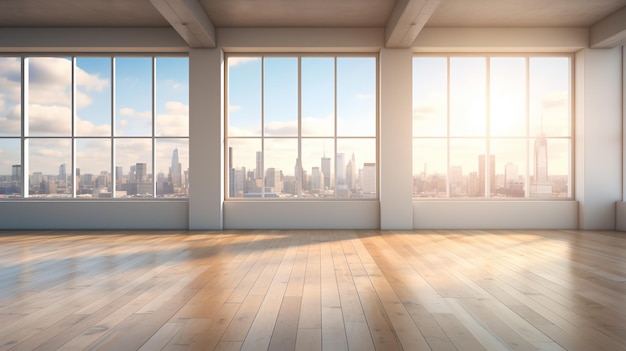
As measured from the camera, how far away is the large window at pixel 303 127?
8.98m

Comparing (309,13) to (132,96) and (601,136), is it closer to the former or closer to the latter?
(132,96)

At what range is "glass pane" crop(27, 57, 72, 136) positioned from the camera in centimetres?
902

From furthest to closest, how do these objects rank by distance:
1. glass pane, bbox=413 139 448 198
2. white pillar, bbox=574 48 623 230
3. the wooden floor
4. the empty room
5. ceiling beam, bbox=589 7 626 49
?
glass pane, bbox=413 139 448 198 < white pillar, bbox=574 48 623 230 < the empty room < ceiling beam, bbox=589 7 626 49 < the wooden floor

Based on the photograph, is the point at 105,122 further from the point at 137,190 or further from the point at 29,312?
the point at 29,312

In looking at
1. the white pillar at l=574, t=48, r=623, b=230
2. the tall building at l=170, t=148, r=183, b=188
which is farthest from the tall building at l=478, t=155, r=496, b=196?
the tall building at l=170, t=148, r=183, b=188

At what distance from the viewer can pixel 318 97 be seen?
29.6ft

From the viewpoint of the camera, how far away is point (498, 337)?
2799 millimetres

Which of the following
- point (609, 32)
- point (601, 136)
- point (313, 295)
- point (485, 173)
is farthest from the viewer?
point (485, 173)

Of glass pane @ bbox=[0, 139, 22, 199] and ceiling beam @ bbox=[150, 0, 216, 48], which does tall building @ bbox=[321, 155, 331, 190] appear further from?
glass pane @ bbox=[0, 139, 22, 199]

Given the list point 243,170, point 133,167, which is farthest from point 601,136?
point 133,167

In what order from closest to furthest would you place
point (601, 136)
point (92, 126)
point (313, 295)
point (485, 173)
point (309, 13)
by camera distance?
point (313, 295) < point (309, 13) < point (601, 136) < point (485, 173) < point (92, 126)

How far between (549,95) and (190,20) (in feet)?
23.5

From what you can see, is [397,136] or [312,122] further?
[312,122]

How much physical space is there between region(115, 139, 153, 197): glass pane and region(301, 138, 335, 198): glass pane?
3.19 meters
